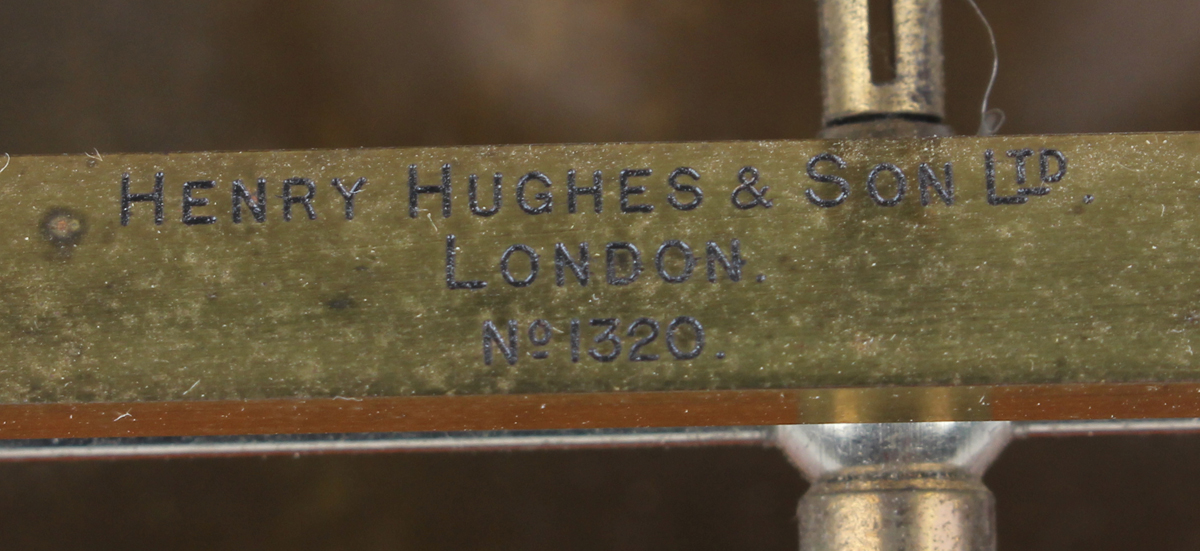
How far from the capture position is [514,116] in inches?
29.4

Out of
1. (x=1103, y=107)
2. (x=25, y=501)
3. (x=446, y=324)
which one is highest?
(x=1103, y=107)

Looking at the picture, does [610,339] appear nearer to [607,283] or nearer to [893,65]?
[607,283]

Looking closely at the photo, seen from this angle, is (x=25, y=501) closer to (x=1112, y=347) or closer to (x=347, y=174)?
(x=347, y=174)

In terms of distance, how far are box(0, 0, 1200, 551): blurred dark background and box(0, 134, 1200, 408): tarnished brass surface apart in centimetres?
20

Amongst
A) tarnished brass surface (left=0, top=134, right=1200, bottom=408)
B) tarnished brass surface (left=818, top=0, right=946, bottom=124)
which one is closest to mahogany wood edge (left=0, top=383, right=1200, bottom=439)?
tarnished brass surface (left=0, top=134, right=1200, bottom=408)

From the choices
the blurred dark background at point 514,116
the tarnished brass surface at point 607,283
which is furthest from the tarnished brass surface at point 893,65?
the blurred dark background at point 514,116

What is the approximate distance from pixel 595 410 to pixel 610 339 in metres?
0.04

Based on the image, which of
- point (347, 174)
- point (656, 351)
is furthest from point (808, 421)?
point (347, 174)

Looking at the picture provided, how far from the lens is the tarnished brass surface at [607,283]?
0.53 meters

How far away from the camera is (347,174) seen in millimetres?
549

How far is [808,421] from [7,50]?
23.6 inches

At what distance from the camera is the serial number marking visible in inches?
20.9

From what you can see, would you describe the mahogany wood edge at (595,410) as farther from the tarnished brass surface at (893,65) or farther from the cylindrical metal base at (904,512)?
the tarnished brass surface at (893,65)

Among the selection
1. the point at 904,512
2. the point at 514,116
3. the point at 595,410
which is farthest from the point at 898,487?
the point at 514,116
